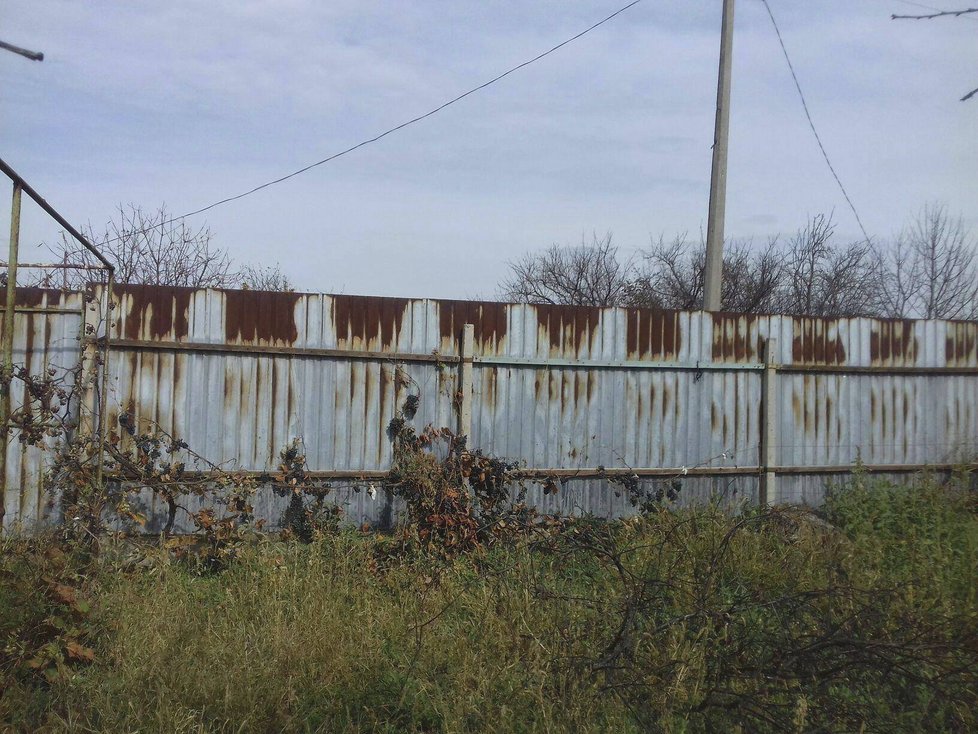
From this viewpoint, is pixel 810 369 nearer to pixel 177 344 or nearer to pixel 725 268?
pixel 177 344

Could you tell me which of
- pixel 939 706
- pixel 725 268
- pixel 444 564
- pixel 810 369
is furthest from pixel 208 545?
pixel 725 268

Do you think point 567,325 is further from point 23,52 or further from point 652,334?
point 23,52

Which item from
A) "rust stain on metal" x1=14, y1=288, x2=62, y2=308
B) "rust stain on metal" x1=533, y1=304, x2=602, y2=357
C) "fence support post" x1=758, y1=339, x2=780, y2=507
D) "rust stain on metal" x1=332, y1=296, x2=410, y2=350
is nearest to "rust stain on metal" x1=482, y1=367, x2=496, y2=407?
"rust stain on metal" x1=533, y1=304, x2=602, y2=357

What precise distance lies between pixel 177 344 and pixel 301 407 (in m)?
1.05

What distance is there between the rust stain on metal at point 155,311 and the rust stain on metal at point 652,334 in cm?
373

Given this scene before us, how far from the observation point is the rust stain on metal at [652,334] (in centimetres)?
768

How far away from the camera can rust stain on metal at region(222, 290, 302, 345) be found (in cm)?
674

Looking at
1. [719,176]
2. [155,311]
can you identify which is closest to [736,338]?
[719,176]

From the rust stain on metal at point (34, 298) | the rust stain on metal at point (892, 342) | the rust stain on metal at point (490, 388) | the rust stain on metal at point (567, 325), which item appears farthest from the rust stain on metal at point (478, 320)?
the rust stain on metal at point (892, 342)

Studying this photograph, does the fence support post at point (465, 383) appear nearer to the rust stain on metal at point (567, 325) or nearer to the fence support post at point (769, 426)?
the rust stain on metal at point (567, 325)

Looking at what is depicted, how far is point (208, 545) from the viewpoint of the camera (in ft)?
20.6

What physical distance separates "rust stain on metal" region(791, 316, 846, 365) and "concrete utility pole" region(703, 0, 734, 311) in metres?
1.13

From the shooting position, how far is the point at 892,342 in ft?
28.2

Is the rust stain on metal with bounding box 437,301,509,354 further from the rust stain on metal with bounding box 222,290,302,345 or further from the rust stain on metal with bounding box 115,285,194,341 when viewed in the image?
the rust stain on metal with bounding box 115,285,194,341
